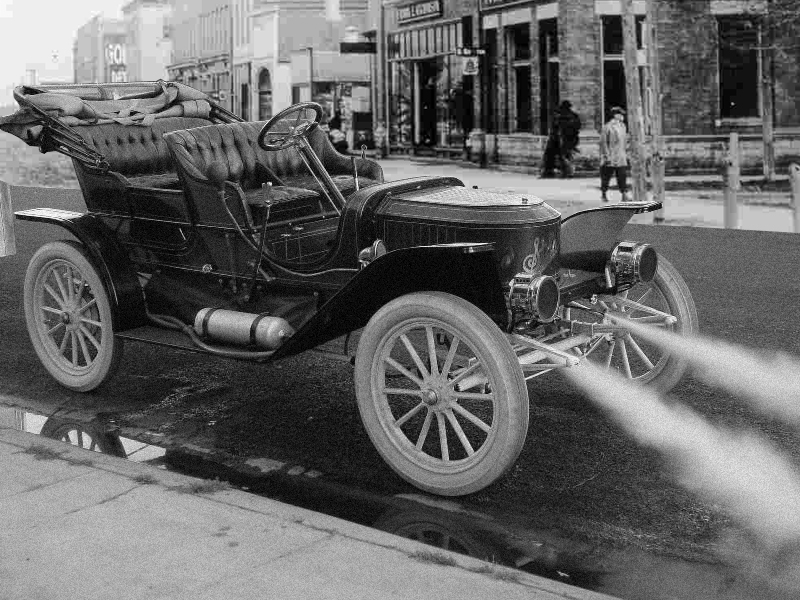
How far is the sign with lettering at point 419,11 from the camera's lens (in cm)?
3666

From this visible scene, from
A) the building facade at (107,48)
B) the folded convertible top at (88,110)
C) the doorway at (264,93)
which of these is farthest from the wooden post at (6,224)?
the building facade at (107,48)

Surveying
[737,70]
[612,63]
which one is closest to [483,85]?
[612,63]

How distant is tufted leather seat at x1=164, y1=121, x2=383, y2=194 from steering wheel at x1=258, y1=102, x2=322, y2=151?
0.28m

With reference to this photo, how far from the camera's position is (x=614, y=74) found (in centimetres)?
2944

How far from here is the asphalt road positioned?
4.56 metres

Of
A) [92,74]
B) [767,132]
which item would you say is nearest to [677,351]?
[767,132]

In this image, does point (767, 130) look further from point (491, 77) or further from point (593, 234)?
point (593, 234)

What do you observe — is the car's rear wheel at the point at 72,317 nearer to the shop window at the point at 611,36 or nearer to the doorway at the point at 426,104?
the shop window at the point at 611,36

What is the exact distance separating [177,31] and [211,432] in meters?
88.3

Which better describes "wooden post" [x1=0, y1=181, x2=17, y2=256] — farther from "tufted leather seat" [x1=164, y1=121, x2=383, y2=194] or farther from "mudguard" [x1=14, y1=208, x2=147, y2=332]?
"tufted leather seat" [x1=164, y1=121, x2=383, y2=194]

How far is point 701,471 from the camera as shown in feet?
16.8

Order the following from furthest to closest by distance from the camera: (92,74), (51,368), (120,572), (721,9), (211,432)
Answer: (92,74) < (721,9) < (51,368) < (211,432) < (120,572)

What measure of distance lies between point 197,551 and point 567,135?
25.1 m

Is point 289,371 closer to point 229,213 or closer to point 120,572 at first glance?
point 229,213
